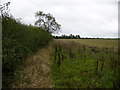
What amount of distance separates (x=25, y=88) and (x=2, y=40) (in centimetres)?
243

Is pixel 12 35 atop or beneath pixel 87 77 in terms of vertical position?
atop

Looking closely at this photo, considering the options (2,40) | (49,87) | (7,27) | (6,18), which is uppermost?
(6,18)

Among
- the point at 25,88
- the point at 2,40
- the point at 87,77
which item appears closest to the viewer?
the point at 2,40

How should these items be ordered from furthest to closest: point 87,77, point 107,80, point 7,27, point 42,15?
point 42,15 < point 87,77 < point 107,80 < point 7,27

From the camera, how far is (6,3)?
23.5 feet

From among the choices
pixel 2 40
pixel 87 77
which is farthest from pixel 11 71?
pixel 87 77

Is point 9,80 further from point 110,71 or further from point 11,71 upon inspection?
point 110,71

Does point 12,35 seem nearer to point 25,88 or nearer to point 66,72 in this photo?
point 25,88

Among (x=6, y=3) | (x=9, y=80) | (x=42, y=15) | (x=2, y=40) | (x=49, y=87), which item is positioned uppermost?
(x=42, y=15)

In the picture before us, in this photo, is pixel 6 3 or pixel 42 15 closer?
pixel 6 3

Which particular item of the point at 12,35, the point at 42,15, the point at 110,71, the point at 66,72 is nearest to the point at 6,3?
the point at 12,35

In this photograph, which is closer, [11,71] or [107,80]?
[11,71]

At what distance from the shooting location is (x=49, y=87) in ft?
24.0

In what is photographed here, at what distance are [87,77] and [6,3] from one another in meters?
5.87
